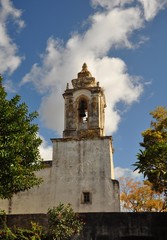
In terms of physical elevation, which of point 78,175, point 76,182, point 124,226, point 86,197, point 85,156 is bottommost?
point 124,226

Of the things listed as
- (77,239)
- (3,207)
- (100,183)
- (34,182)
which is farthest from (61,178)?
(77,239)

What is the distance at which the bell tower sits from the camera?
1972 cm

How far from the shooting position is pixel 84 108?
20750mm

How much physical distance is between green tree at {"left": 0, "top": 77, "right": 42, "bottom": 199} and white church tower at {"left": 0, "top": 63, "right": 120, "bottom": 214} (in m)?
4.72

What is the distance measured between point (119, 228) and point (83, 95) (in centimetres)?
1048

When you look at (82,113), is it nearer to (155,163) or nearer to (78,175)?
(78,175)

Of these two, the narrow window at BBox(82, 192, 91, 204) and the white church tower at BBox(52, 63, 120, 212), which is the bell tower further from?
the narrow window at BBox(82, 192, 91, 204)

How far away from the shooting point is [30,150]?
12.9 metres

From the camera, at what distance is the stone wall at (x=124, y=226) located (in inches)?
475

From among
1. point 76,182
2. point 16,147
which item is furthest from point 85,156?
point 16,147

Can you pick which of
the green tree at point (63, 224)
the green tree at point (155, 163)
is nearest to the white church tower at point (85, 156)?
the green tree at point (155, 163)

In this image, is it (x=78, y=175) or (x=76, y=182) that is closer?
(x=76, y=182)

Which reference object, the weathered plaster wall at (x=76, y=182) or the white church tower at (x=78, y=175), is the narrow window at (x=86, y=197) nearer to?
the white church tower at (x=78, y=175)

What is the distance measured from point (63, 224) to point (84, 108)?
9845 mm
